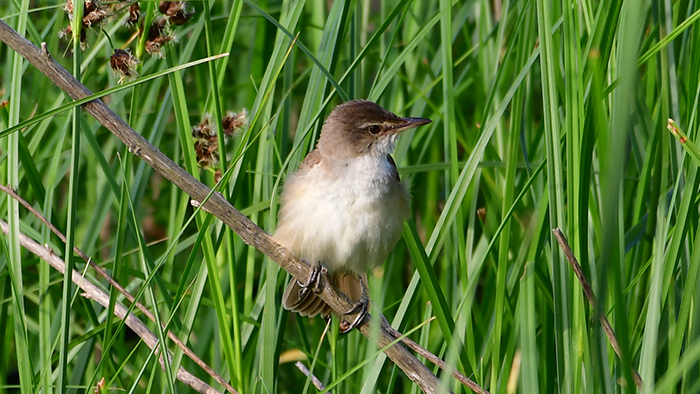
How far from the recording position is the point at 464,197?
2.31 metres

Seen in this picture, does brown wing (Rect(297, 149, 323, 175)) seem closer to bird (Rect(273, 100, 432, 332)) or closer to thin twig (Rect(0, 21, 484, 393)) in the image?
bird (Rect(273, 100, 432, 332))

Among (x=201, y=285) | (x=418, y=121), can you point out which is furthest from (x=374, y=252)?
(x=201, y=285)

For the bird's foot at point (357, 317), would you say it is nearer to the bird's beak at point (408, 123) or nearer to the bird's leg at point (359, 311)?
the bird's leg at point (359, 311)

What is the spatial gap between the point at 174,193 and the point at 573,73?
60.6 inches

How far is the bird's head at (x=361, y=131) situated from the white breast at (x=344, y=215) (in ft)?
0.31

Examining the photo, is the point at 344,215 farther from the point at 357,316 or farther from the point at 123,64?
the point at 123,64

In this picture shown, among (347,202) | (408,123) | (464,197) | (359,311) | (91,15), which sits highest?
(91,15)

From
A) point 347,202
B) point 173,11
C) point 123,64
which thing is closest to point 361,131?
point 347,202

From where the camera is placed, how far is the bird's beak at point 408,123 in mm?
2551

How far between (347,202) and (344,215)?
0.14 feet

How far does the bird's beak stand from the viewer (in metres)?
2.55

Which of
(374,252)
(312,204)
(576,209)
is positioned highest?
(576,209)

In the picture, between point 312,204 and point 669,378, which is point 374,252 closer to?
point 312,204

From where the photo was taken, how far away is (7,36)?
5.29ft
